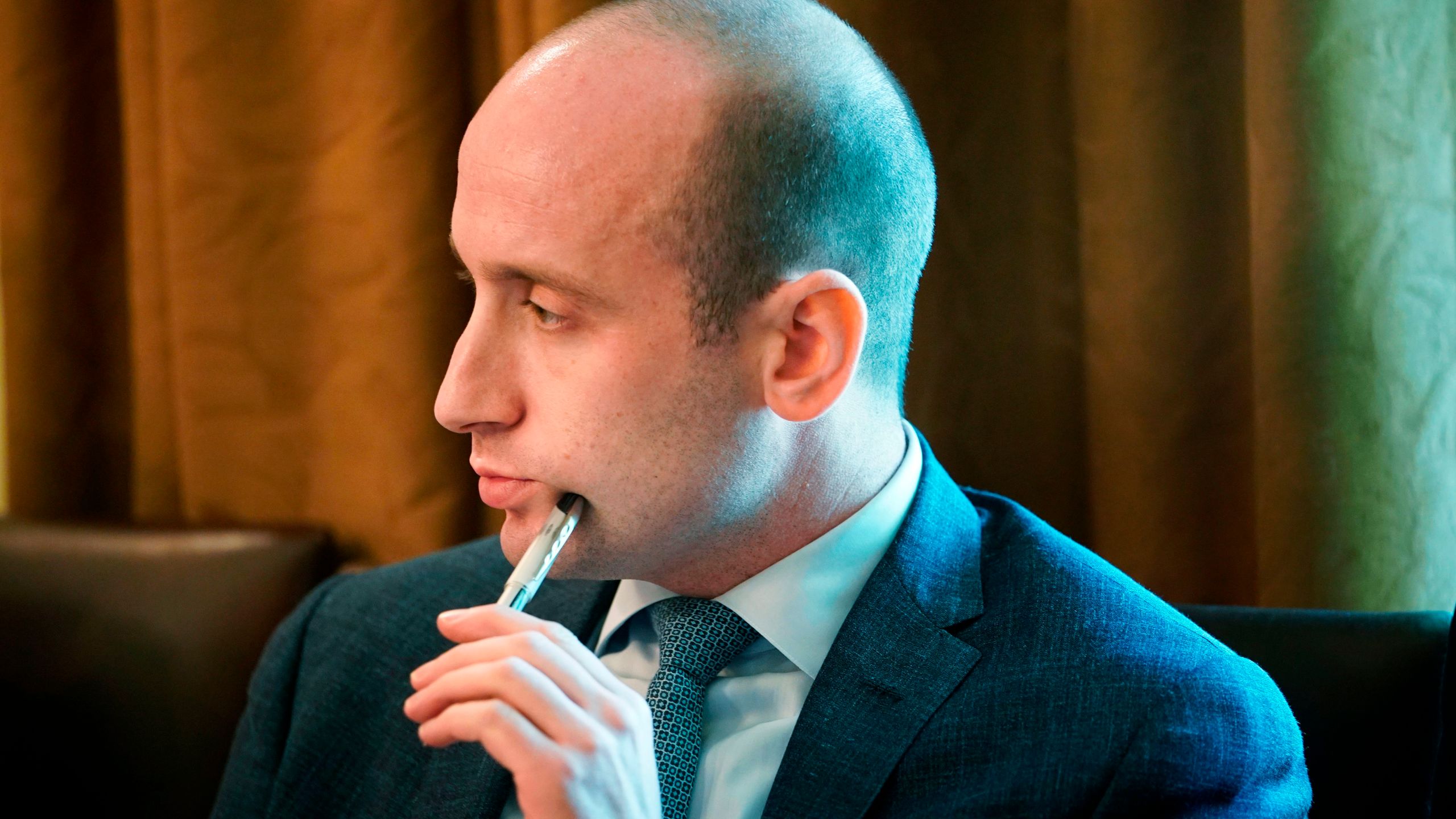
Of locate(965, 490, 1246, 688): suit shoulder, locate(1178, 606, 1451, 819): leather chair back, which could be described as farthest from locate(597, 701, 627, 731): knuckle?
locate(1178, 606, 1451, 819): leather chair back

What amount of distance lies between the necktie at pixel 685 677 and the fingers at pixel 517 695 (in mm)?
205

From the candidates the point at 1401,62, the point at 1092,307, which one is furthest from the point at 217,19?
the point at 1401,62

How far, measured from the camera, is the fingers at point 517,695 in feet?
2.58

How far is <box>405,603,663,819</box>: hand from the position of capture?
2.57 feet

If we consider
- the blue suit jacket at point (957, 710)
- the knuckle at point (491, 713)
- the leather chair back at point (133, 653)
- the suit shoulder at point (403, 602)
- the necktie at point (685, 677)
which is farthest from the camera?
the leather chair back at point (133, 653)

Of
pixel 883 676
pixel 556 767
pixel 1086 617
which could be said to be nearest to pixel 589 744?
pixel 556 767

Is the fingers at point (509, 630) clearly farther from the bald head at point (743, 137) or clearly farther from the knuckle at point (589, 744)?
the bald head at point (743, 137)

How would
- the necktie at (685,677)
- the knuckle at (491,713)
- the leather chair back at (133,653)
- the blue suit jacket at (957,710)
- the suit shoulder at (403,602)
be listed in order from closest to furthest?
the knuckle at (491,713) < the blue suit jacket at (957,710) < the necktie at (685,677) < the suit shoulder at (403,602) < the leather chair back at (133,653)

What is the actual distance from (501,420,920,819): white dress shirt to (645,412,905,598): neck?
0.01 meters

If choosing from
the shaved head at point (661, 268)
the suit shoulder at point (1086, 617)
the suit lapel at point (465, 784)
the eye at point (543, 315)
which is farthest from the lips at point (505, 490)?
the suit shoulder at point (1086, 617)

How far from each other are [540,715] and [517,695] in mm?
21

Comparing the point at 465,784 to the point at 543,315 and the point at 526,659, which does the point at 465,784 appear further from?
the point at 543,315

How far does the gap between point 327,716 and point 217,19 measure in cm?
105

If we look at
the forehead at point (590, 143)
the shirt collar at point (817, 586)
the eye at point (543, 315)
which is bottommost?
the shirt collar at point (817, 586)
